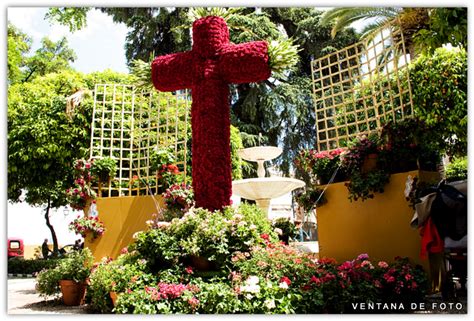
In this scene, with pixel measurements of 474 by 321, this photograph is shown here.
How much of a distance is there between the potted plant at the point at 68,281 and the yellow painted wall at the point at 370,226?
3.51 metres

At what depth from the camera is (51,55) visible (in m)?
15.5

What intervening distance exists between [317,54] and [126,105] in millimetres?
8233

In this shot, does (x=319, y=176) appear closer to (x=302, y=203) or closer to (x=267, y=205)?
(x=302, y=203)

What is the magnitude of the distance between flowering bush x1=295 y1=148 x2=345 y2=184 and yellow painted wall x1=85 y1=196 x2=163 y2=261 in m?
2.50

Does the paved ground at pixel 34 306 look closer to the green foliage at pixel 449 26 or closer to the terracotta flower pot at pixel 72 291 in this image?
the terracotta flower pot at pixel 72 291

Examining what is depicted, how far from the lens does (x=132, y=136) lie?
8.60 metres

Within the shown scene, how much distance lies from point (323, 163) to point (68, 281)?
4.11m

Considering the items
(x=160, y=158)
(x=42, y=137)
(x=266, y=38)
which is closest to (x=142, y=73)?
(x=160, y=158)

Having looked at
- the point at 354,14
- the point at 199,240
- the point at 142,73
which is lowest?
the point at 199,240

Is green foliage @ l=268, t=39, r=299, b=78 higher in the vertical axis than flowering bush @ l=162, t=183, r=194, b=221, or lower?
higher

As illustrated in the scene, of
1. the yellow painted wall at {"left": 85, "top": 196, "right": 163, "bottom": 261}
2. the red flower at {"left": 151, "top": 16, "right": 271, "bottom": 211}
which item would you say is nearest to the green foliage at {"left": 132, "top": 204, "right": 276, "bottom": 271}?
the red flower at {"left": 151, "top": 16, "right": 271, "bottom": 211}

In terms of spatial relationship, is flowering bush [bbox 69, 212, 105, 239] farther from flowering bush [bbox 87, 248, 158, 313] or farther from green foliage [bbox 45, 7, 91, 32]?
green foliage [bbox 45, 7, 91, 32]

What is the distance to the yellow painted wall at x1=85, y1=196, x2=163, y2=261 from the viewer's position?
7.68m

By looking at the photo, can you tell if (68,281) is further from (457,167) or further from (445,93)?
(457,167)
